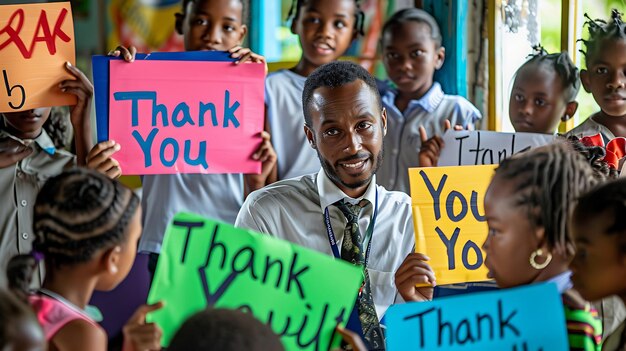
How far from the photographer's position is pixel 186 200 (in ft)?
10.9

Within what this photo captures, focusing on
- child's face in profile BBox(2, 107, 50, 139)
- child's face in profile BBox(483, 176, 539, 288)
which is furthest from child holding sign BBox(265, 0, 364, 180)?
child's face in profile BBox(483, 176, 539, 288)

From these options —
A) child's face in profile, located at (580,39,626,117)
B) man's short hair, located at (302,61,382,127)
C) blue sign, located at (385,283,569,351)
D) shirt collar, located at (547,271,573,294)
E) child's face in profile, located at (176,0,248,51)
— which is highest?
child's face in profile, located at (176,0,248,51)

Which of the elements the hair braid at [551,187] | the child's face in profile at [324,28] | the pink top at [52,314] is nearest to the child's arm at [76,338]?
the pink top at [52,314]

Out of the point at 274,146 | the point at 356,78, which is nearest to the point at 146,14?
the point at 274,146

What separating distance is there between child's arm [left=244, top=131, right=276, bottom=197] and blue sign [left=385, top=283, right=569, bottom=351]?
1.33 m

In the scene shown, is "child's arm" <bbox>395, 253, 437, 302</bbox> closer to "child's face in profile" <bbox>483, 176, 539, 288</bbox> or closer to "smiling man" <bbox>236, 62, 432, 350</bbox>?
"smiling man" <bbox>236, 62, 432, 350</bbox>

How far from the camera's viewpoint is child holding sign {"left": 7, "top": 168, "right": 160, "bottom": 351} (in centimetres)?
180

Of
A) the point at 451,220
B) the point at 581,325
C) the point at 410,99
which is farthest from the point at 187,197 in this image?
the point at 581,325

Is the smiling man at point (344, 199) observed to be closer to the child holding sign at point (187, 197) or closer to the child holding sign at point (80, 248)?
the child holding sign at point (187, 197)

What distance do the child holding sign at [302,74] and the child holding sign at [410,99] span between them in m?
0.21

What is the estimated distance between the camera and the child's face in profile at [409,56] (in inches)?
149

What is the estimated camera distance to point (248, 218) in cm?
262

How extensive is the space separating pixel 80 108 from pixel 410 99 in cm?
144

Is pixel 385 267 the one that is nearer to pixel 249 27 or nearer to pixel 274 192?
pixel 274 192
